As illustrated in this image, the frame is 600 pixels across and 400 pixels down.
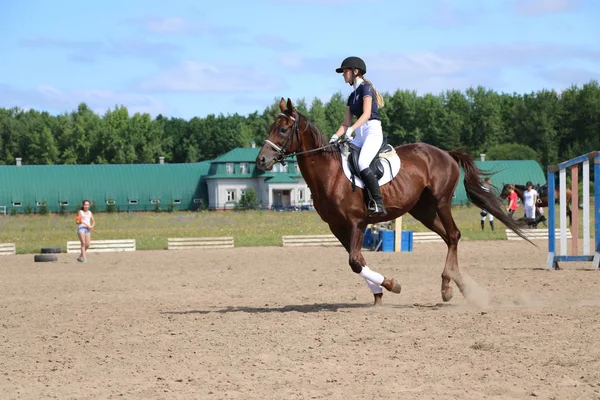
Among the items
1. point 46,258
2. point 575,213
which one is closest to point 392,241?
point 575,213

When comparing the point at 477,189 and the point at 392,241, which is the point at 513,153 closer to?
the point at 392,241

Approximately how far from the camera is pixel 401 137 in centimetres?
10200

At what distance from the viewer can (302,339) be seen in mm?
8695

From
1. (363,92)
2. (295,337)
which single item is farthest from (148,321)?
(363,92)

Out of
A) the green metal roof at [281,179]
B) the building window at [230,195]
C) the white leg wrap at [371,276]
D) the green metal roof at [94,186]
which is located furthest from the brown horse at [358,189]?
the building window at [230,195]

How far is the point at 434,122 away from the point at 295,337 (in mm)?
96335

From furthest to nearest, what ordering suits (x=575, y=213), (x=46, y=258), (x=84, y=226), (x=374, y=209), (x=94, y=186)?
1. (x=94, y=186)
2. (x=46, y=258)
3. (x=84, y=226)
4. (x=575, y=213)
5. (x=374, y=209)

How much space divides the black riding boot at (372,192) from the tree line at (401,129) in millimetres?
79375

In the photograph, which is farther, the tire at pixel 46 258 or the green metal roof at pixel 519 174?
the green metal roof at pixel 519 174

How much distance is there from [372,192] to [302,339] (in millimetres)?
2956

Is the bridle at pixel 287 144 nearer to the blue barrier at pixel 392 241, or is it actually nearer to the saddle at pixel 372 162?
the saddle at pixel 372 162

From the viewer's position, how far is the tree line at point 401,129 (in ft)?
311

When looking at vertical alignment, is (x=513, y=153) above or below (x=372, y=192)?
above

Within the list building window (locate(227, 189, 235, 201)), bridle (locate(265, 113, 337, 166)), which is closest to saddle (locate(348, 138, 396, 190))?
bridle (locate(265, 113, 337, 166))
